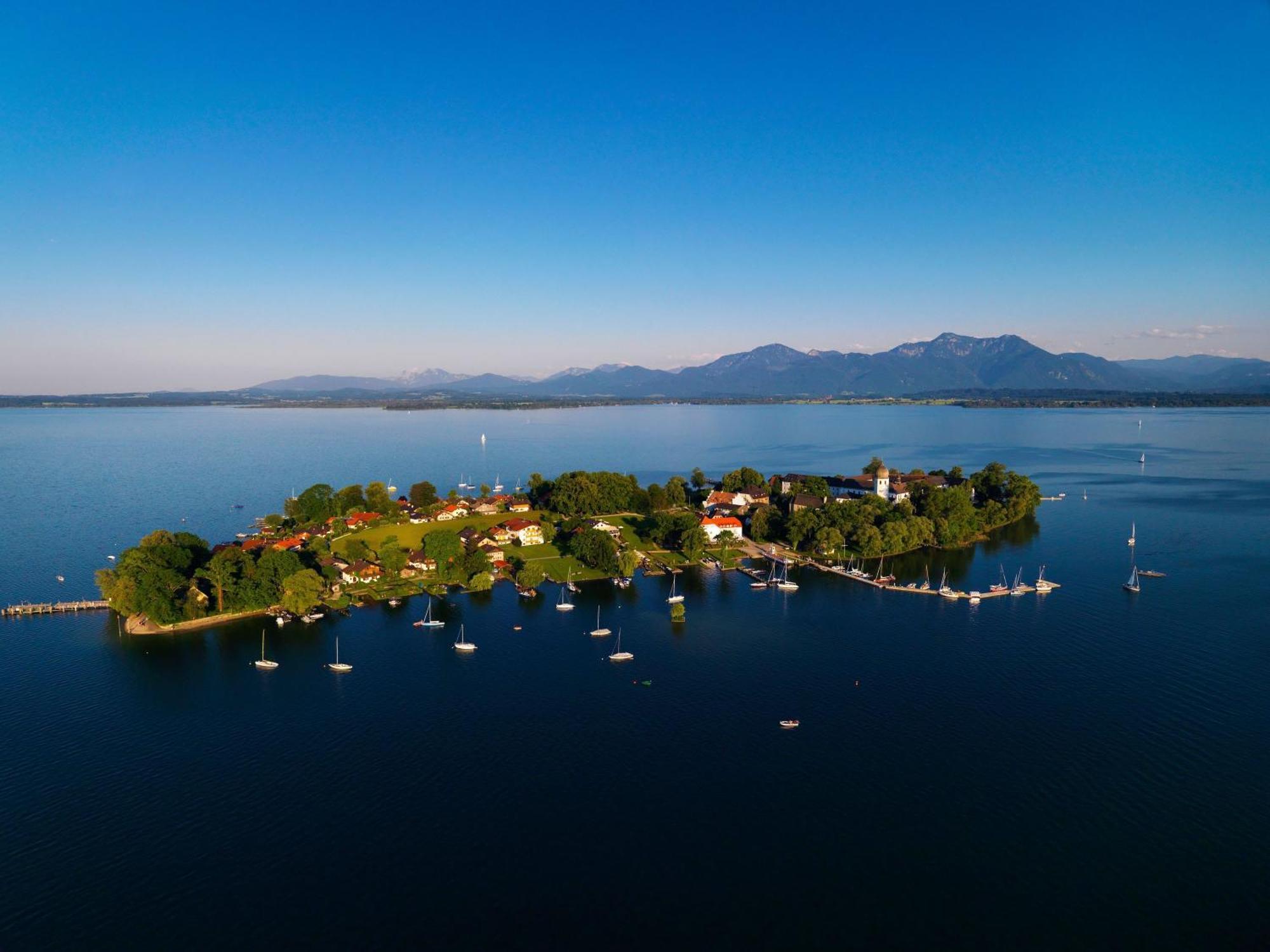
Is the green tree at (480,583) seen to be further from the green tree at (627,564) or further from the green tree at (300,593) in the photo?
the green tree at (300,593)

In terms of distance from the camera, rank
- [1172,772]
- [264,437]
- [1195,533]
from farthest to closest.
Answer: [264,437] < [1195,533] < [1172,772]

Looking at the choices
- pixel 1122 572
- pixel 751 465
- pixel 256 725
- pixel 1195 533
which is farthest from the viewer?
pixel 751 465

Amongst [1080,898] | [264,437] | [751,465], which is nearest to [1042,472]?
[751,465]

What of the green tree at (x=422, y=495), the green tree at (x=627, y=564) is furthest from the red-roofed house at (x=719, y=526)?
the green tree at (x=422, y=495)

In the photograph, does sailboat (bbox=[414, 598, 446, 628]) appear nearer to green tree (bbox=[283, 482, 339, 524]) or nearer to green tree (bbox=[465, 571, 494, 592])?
green tree (bbox=[465, 571, 494, 592])

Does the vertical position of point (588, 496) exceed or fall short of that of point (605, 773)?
it exceeds it

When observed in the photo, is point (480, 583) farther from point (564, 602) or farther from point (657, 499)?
point (657, 499)

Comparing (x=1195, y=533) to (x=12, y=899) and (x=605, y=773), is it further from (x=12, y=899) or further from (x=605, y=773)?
(x=12, y=899)
